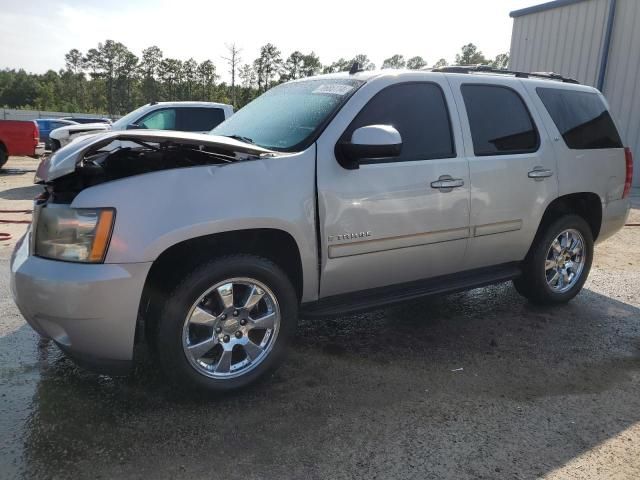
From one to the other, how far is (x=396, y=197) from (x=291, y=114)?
0.95 meters

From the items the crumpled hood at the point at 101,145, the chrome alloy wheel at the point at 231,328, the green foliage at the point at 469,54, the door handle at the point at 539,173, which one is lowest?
the chrome alloy wheel at the point at 231,328

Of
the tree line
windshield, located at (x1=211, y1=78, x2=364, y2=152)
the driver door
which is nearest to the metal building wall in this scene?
the driver door

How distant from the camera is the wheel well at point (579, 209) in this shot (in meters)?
4.40

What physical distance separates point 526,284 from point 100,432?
3.56 m

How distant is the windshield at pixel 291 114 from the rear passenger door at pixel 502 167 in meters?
0.99

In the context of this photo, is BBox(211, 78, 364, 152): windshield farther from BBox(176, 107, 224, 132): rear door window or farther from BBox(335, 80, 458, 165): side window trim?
BBox(176, 107, 224, 132): rear door window

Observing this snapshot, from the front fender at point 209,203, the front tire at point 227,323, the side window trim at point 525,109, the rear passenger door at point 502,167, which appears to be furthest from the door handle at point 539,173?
the front tire at point 227,323

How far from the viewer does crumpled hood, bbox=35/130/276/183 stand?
2.53m

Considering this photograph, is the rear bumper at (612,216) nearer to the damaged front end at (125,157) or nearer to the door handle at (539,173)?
the door handle at (539,173)

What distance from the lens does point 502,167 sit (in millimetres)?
3846

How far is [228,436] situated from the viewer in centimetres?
259

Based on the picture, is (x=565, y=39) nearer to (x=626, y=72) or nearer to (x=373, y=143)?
(x=626, y=72)

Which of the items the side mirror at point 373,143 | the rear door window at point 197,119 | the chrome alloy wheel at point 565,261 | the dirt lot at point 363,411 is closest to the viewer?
the dirt lot at point 363,411

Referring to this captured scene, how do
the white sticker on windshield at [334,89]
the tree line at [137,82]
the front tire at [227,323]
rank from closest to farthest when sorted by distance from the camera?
the front tire at [227,323], the white sticker on windshield at [334,89], the tree line at [137,82]
